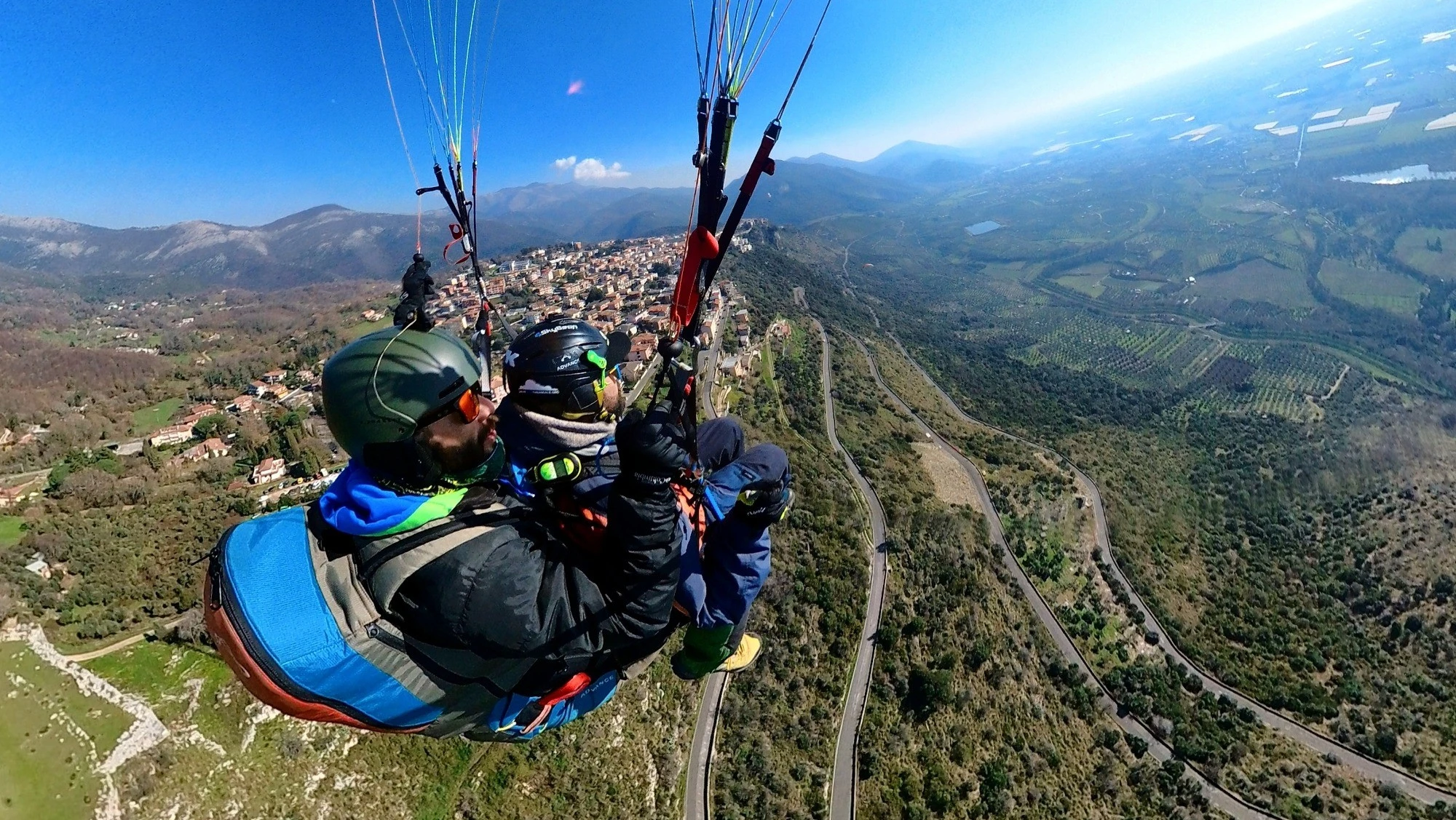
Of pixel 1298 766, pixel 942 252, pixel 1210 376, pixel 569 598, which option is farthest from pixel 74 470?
pixel 942 252

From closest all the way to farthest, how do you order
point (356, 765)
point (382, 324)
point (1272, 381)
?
point (356, 765) → point (382, 324) → point (1272, 381)

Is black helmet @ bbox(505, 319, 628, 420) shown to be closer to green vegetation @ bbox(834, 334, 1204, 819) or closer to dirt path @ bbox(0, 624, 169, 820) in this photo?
dirt path @ bbox(0, 624, 169, 820)

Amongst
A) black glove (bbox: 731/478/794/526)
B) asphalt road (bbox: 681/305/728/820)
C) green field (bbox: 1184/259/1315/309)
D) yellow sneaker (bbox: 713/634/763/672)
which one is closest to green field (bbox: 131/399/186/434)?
asphalt road (bbox: 681/305/728/820)

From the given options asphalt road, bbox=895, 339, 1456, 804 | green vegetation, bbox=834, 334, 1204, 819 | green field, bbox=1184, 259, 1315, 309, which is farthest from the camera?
green field, bbox=1184, 259, 1315, 309

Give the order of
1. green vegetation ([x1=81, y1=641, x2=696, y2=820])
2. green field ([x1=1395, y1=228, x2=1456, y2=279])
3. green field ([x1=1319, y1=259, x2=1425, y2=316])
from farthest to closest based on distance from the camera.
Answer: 1. green field ([x1=1395, y1=228, x2=1456, y2=279])
2. green field ([x1=1319, y1=259, x2=1425, y2=316])
3. green vegetation ([x1=81, y1=641, x2=696, y2=820])

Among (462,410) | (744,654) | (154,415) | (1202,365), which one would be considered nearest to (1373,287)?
(1202,365)

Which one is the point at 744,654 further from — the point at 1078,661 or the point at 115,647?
the point at 1078,661
